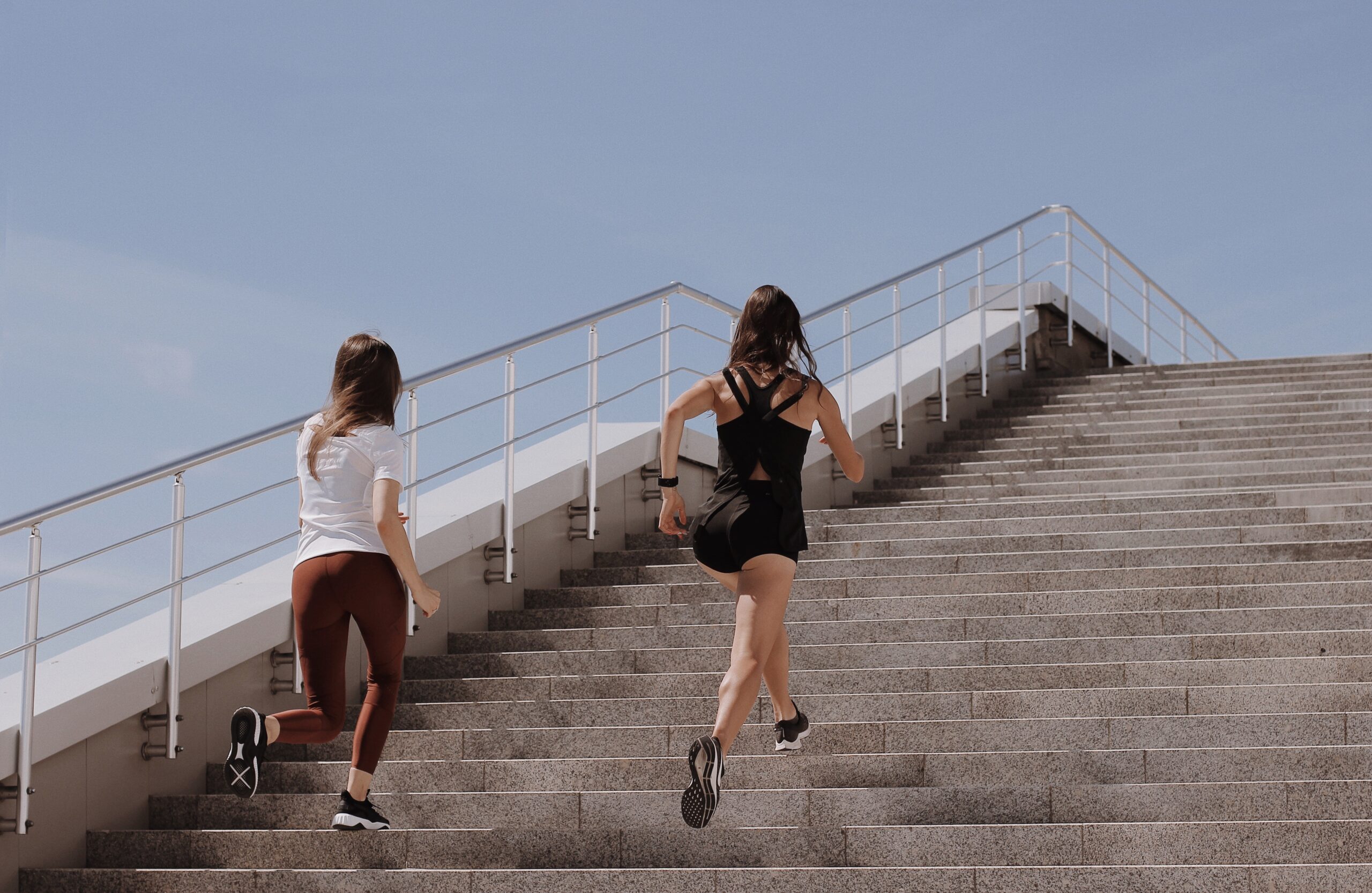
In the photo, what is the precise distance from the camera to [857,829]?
4.50 meters

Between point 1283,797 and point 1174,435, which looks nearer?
point 1283,797

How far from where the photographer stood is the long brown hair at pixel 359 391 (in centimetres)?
451

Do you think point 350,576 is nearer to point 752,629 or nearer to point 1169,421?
point 752,629

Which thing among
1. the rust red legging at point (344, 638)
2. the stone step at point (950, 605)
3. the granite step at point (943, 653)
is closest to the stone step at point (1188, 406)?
the stone step at point (950, 605)

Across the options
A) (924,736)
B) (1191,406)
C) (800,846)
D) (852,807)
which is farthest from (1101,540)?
(1191,406)

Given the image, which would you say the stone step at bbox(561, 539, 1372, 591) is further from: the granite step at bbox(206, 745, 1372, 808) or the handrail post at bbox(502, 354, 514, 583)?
the granite step at bbox(206, 745, 1372, 808)

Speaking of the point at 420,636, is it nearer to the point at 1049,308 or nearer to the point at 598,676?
the point at 598,676

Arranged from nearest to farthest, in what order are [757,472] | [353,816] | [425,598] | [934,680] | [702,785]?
[702,785] → [425,598] → [757,472] → [353,816] → [934,680]

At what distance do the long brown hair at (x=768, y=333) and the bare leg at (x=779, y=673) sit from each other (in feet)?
2.65

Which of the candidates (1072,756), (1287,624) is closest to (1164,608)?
(1287,624)

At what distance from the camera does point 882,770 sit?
497cm

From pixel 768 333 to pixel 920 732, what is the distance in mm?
1608

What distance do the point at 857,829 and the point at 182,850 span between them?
2.36m

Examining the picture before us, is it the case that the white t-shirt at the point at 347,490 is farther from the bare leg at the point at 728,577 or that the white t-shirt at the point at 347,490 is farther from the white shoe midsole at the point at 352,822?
the bare leg at the point at 728,577
